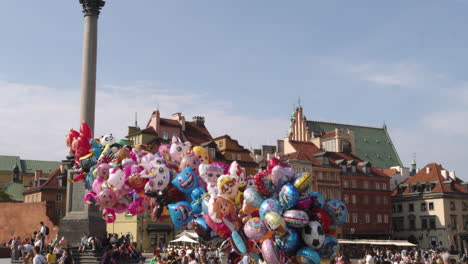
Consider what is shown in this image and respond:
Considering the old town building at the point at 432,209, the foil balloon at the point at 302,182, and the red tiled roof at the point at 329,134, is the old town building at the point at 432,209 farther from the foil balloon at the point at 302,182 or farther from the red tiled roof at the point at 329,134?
the foil balloon at the point at 302,182

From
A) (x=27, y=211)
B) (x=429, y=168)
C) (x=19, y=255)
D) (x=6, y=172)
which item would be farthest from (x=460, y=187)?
(x=6, y=172)

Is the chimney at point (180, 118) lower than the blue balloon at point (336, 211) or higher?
higher

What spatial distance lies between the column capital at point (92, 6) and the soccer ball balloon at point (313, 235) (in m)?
17.3

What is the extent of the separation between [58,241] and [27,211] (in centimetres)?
2884

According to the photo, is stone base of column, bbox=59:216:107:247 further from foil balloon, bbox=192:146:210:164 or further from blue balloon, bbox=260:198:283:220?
blue balloon, bbox=260:198:283:220

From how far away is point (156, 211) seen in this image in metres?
19.8

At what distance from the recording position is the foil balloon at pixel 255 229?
16.0 meters

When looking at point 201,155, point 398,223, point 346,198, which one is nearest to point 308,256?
point 201,155

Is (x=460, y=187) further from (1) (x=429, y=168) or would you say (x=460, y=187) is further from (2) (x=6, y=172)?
A: (2) (x=6, y=172)

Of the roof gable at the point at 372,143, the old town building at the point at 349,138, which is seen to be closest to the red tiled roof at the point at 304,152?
the old town building at the point at 349,138

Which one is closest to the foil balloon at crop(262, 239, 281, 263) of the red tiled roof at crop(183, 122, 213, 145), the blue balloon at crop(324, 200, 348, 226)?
the blue balloon at crop(324, 200, 348, 226)

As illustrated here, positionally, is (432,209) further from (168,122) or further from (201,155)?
(201,155)

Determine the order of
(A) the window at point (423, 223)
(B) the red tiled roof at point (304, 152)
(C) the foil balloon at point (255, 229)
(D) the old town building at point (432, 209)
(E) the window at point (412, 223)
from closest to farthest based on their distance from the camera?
1. (C) the foil balloon at point (255, 229)
2. (B) the red tiled roof at point (304, 152)
3. (D) the old town building at point (432, 209)
4. (A) the window at point (423, 223)
5. (E) the window at point (412, 223)

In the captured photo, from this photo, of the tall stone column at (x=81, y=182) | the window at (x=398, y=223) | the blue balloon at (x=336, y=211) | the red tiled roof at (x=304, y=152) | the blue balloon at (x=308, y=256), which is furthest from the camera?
the window at (x=398, y=223)
